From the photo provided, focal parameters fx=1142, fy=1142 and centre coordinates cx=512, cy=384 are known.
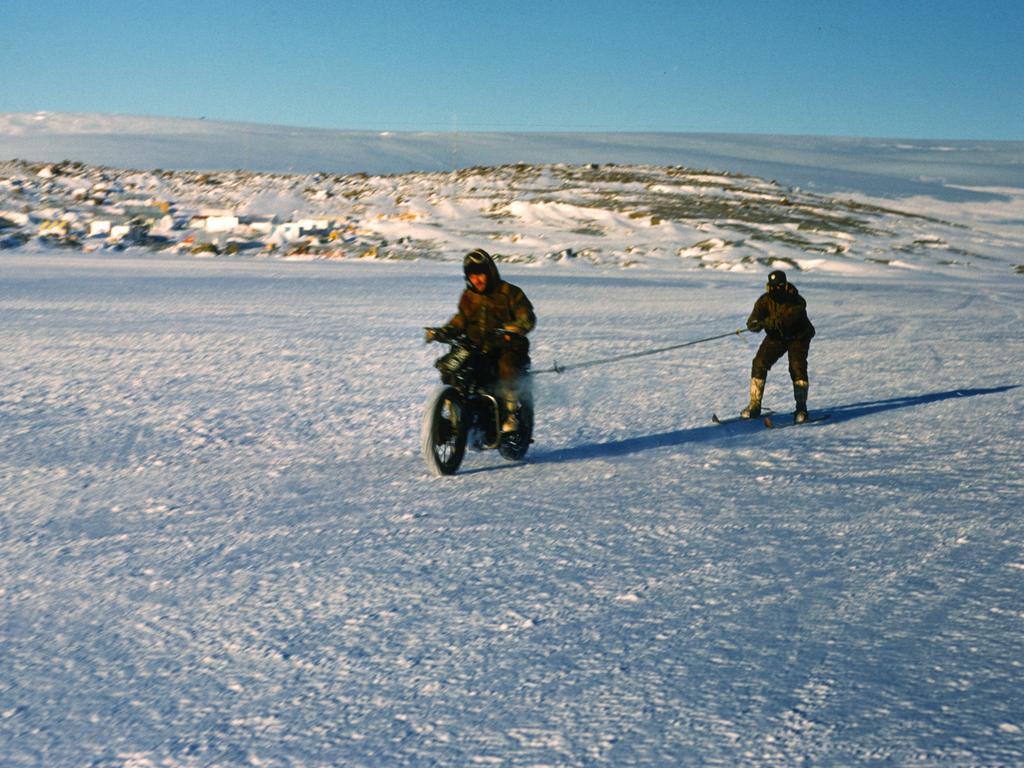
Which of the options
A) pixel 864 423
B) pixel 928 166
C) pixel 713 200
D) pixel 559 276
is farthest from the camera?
pixel 928 166

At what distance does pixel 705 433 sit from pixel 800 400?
108 centimetres

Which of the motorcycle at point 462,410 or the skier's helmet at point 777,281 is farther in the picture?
the skier's helmet at point 777,281

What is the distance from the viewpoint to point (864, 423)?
970 cm

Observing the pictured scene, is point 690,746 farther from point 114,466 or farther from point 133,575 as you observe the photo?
point 114,466

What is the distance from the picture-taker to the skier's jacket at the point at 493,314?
7367mm

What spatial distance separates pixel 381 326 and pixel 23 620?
506 inches

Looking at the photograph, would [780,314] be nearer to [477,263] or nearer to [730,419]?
[730,419]

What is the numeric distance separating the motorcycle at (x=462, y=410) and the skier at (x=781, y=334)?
2.87 meters

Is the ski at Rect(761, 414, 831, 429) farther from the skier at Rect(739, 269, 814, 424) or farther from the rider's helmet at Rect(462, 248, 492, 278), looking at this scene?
the rider's helmet at Rect(462, 248, 492, 278)

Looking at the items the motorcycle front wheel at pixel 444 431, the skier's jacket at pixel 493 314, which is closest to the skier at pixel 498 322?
the skier's jacket at pixel 493 314

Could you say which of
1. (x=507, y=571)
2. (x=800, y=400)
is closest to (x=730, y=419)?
(x=800, y=400)

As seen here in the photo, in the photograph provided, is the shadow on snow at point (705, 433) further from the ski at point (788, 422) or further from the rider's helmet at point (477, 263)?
the rider's helmet at point (477, 263)

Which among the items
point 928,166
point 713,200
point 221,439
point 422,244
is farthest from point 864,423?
point 928,166

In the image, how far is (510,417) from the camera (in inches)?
298
